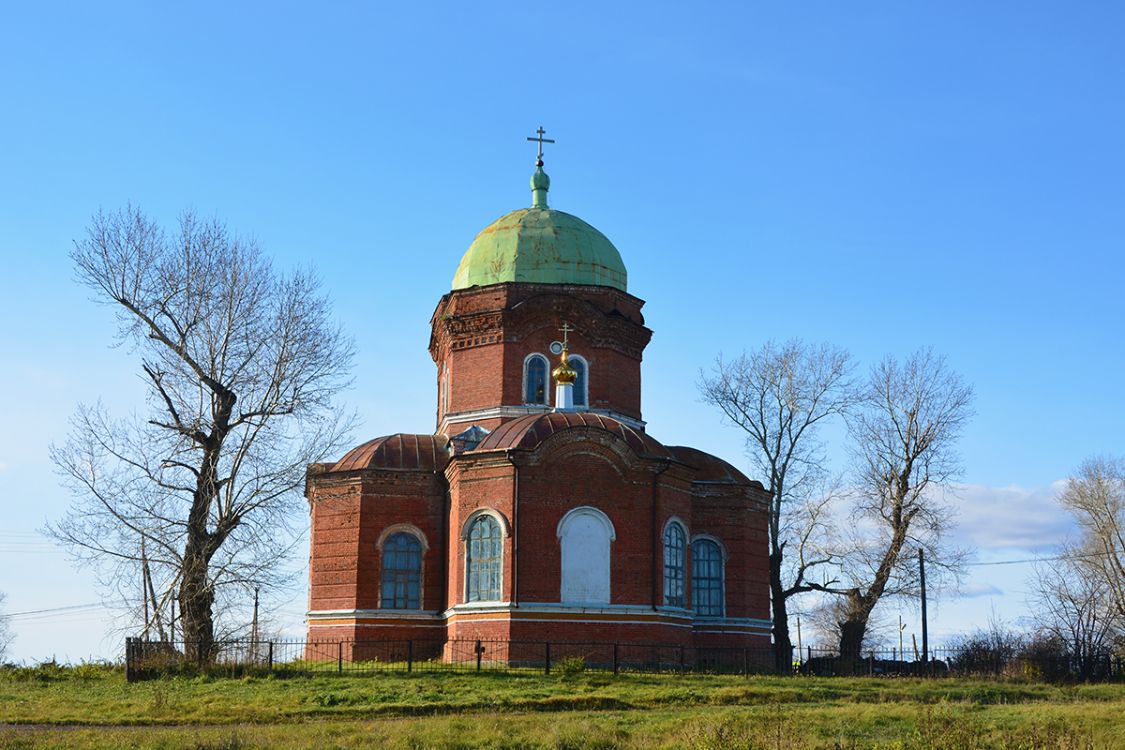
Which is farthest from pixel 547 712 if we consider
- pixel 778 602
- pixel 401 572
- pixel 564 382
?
pixel 778 602

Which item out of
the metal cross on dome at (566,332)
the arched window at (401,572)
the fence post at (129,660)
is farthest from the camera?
the metal cross on dome at (566,332)

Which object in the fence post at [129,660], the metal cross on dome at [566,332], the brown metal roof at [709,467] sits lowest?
the fence post at [129,660]

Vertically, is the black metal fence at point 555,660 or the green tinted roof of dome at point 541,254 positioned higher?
the green tinted roof of dome at point 541,254

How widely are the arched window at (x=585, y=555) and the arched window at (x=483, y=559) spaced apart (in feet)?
4.64

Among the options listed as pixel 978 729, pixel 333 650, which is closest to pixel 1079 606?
pixel 333 650

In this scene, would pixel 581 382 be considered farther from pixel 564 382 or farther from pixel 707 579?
pixel 707 579

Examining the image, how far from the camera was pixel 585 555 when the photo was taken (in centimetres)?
2639

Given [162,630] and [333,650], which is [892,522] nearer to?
[333,650]

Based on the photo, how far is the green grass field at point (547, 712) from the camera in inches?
586

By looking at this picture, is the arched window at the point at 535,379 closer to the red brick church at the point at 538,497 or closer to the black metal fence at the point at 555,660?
the red brick church at the point at 538,497

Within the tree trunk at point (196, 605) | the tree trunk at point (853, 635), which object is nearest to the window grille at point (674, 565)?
the tree trunk at point (853, 635)

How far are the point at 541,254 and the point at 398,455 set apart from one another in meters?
6.61

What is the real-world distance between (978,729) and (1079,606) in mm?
27659

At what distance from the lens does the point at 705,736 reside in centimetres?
1391
